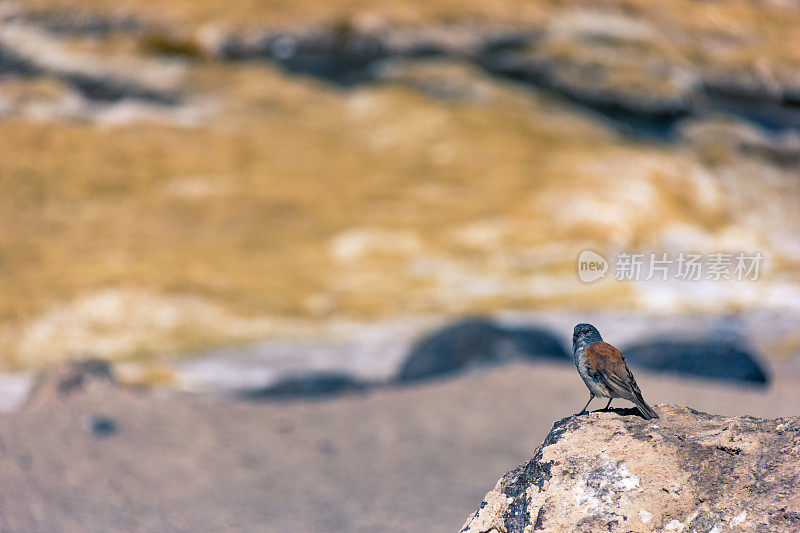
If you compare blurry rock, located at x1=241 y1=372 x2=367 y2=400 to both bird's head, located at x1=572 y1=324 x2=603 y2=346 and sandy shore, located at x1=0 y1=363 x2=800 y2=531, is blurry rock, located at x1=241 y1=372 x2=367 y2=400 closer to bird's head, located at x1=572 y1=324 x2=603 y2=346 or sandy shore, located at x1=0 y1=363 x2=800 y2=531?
sandy shore, located at x1=0 y1=363 x2=800 y2=531

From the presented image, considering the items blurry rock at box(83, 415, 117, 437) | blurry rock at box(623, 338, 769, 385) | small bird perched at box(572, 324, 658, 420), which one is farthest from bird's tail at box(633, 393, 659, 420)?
blurry rock at box(83, 415, 117, 437)

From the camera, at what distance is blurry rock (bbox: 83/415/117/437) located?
370cm

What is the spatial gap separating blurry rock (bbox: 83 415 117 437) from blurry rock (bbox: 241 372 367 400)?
832 millimetres

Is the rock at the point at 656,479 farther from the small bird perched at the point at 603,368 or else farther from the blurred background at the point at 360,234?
the blurred background at the point at 360,234

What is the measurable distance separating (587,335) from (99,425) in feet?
11.1

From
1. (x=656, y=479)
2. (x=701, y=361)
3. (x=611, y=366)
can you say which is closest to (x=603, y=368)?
(x=611, y=366)

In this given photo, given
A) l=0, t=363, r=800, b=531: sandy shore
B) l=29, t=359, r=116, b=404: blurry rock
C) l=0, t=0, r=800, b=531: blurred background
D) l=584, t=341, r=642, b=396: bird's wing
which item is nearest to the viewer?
l=584, t=341, r=642, b=396: bird's wing

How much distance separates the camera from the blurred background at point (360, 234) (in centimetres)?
361

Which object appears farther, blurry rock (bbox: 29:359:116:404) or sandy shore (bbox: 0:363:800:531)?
blurry rock (bbox: 29:359:116:404)

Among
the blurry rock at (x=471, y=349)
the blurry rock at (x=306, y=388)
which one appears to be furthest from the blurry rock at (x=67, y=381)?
the blurry rock at (x=471, y=349)

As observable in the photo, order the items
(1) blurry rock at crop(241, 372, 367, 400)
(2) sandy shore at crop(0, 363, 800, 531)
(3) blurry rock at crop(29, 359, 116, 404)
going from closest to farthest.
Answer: (2) sandy shore at crop(0, 363, 800, 531) < (3) blurry rock at crop(29, 359, 116, 404) < (1) blurry rock at crop(241, 372, 367, 400)

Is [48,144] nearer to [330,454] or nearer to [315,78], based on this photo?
[315,78]

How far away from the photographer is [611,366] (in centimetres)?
97

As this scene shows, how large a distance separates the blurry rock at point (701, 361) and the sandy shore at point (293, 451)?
0.34 ft
